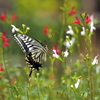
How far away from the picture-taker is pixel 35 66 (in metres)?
3.25

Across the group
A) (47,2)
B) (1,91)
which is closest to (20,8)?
(47,2)

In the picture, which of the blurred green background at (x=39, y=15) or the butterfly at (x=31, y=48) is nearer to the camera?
the butterfly at (x=31, y=48)

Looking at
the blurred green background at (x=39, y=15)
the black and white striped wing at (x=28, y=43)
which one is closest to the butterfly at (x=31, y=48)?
the black and white striped wing at (x=28, y=43)

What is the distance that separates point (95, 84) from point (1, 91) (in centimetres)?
109

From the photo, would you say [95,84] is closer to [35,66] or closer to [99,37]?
[35,66]

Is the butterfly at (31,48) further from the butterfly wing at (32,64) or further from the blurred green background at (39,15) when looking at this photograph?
the blurred green background at (39,15)

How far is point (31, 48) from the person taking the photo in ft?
11.4

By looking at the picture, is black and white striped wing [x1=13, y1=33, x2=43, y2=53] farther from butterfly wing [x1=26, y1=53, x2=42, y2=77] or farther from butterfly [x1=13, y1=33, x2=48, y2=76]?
butterfly wing [x1=26, y1=53, x2=42, y2=77]

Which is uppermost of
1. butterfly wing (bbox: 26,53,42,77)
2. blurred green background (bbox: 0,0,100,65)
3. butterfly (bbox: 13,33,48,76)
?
blurred green background (bbox: 0,0,100,65)

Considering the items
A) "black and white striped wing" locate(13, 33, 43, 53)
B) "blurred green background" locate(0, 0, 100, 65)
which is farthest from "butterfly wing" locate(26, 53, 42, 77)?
"blurred green background" locate(0, 0, 100, 65)

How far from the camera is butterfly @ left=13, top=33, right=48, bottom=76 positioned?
3.28 meters

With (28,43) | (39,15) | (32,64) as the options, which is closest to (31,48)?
(28,43)

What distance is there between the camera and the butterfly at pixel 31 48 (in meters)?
3.28

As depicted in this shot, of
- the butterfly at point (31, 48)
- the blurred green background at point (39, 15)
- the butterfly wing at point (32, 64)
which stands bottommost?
the butterfly wing at point (32, 64)
